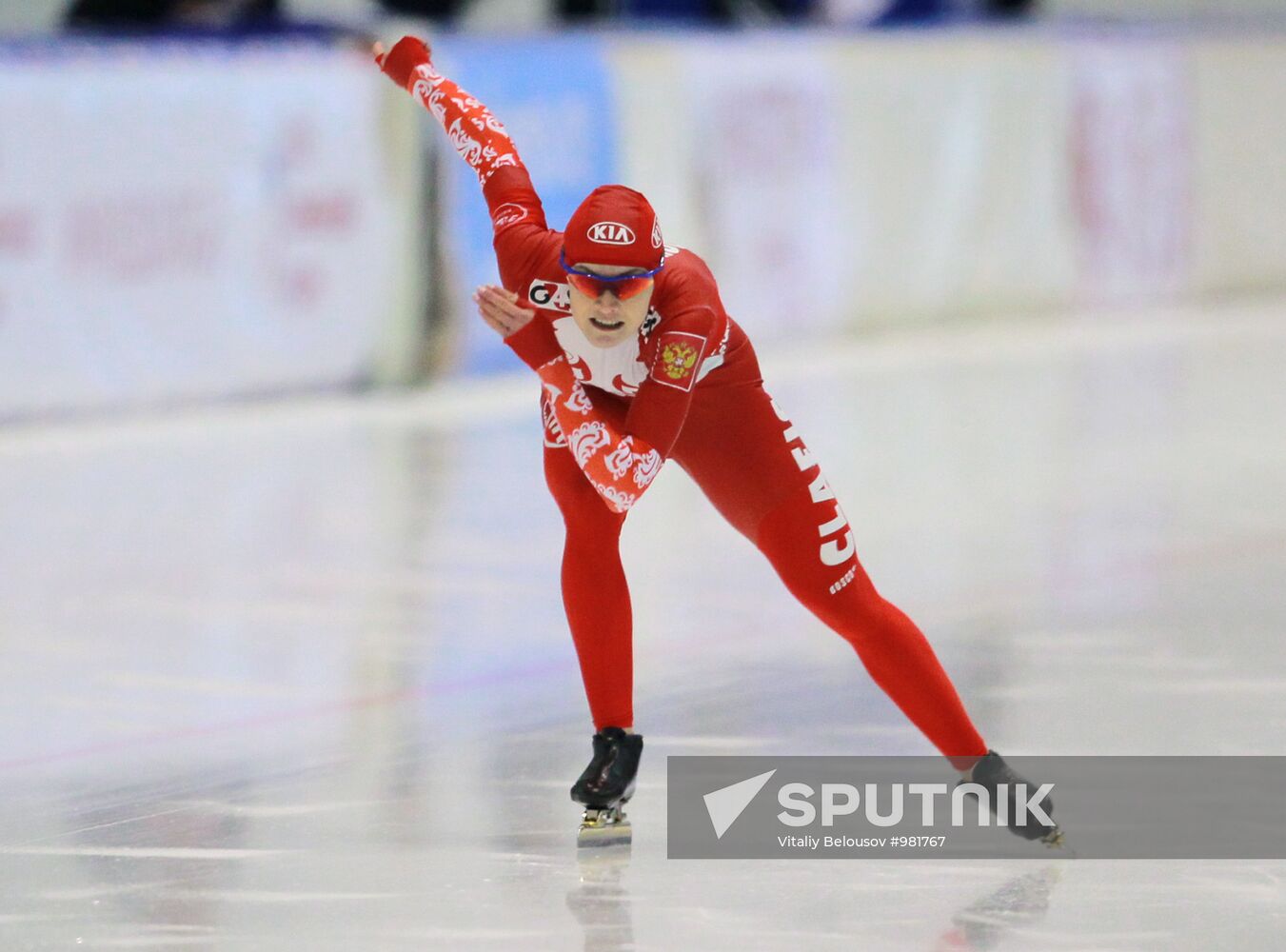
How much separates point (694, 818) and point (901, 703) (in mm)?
458

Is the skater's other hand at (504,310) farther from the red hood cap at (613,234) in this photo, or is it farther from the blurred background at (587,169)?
the blurred background at (587,169)

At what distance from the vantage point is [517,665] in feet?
16.7

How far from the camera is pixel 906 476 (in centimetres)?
788

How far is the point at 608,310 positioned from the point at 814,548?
588 millimetres

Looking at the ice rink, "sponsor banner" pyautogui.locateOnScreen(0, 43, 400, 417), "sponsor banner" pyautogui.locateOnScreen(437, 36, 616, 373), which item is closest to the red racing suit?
the ice rink

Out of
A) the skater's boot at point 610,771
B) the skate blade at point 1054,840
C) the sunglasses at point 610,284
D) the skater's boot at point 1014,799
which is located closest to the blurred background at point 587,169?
the skater's boot at point 610,771

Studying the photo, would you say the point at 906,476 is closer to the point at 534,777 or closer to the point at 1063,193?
the point at 534,777

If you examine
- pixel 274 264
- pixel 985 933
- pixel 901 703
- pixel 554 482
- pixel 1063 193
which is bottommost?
pixel 985 933

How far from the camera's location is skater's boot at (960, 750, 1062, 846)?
3.62m

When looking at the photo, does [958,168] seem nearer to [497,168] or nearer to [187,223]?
[187,223]

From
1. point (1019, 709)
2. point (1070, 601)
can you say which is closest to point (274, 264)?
point (1070, 601)

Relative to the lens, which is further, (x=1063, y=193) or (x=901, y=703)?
(x=1063, y=193)

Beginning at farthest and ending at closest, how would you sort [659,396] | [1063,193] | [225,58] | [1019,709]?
[1063,193], [225,58], [1019,709], [659,396]

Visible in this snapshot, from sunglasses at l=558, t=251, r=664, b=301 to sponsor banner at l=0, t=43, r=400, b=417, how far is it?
573cm
